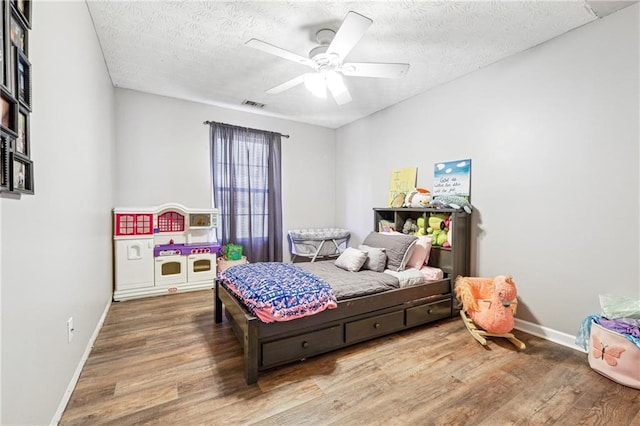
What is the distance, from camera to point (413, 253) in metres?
3.22

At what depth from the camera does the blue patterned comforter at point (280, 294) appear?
6.40 ft

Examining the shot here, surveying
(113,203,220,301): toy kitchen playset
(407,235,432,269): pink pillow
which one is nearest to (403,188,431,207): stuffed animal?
(407,235,432,269): pink pillow

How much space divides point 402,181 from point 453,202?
3.19 ft

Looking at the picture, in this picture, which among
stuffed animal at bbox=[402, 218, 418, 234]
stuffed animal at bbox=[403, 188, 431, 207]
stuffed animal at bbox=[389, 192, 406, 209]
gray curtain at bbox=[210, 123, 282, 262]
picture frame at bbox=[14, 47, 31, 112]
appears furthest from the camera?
gray curtain at bbox=[210, 123, 282, 262]

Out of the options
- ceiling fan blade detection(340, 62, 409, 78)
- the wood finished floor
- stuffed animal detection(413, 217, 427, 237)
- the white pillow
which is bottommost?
the wood finished floor

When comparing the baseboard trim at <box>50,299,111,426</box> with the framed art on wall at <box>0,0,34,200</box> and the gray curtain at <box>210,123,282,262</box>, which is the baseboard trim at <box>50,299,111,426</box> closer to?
the framed art on wall at <box>0,0,34,200</box>

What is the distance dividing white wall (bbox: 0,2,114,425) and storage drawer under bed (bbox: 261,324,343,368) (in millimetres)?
1152

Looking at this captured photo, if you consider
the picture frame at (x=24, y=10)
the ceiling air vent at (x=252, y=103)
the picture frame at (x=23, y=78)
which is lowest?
the picture frame at (x=23, y=78)

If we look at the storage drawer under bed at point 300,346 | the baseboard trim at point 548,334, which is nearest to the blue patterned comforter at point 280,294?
the storage drawer under bed at point 300,346

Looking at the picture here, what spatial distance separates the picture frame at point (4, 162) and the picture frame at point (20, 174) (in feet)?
0.07

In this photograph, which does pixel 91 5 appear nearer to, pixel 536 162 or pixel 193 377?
pixel 193 377

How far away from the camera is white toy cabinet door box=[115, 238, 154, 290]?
11.3ft

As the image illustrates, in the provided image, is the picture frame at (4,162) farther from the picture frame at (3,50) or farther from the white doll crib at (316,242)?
the white doll crib at (316,242)

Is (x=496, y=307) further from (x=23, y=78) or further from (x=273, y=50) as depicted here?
(x=23, y=78)
